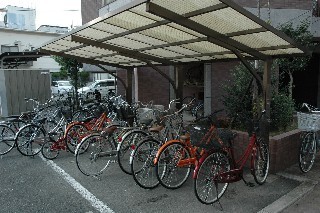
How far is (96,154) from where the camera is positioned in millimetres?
5039

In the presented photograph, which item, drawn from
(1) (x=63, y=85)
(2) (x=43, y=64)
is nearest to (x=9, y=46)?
(2) (x=43, y=64)

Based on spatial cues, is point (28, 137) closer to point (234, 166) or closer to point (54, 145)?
point (54, 145)

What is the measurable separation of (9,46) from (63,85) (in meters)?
6.35

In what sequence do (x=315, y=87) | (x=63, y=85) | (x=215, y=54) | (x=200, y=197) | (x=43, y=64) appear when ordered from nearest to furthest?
(x=200, y=197), (x=215, y=54), (x=315, y=87), (x=63, y=85), (x=43, y=64)

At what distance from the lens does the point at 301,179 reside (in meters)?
4.83

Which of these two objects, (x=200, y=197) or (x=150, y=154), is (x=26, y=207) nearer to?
(x=150, y=154)

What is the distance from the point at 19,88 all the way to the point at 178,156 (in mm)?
9832

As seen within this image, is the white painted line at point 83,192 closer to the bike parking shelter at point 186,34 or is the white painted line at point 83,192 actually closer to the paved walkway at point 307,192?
the paved walkway at point 307,192

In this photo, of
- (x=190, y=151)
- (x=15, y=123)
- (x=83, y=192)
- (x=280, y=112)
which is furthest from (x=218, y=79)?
(x=83, y=192)

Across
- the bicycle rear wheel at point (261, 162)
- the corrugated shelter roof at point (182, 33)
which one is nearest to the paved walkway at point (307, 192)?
the bicycle rear wheel at point (261, 162)

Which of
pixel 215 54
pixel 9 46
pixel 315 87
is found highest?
pixel 9 46

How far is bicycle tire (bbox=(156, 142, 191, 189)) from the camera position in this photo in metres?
4.37

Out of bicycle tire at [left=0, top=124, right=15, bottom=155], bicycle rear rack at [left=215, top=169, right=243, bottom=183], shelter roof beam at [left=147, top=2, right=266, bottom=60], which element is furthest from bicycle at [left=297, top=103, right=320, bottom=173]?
bicycle tire at [left=0, top=124, right=15, bottom=155]

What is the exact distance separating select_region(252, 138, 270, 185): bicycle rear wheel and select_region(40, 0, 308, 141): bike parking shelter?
78cm
